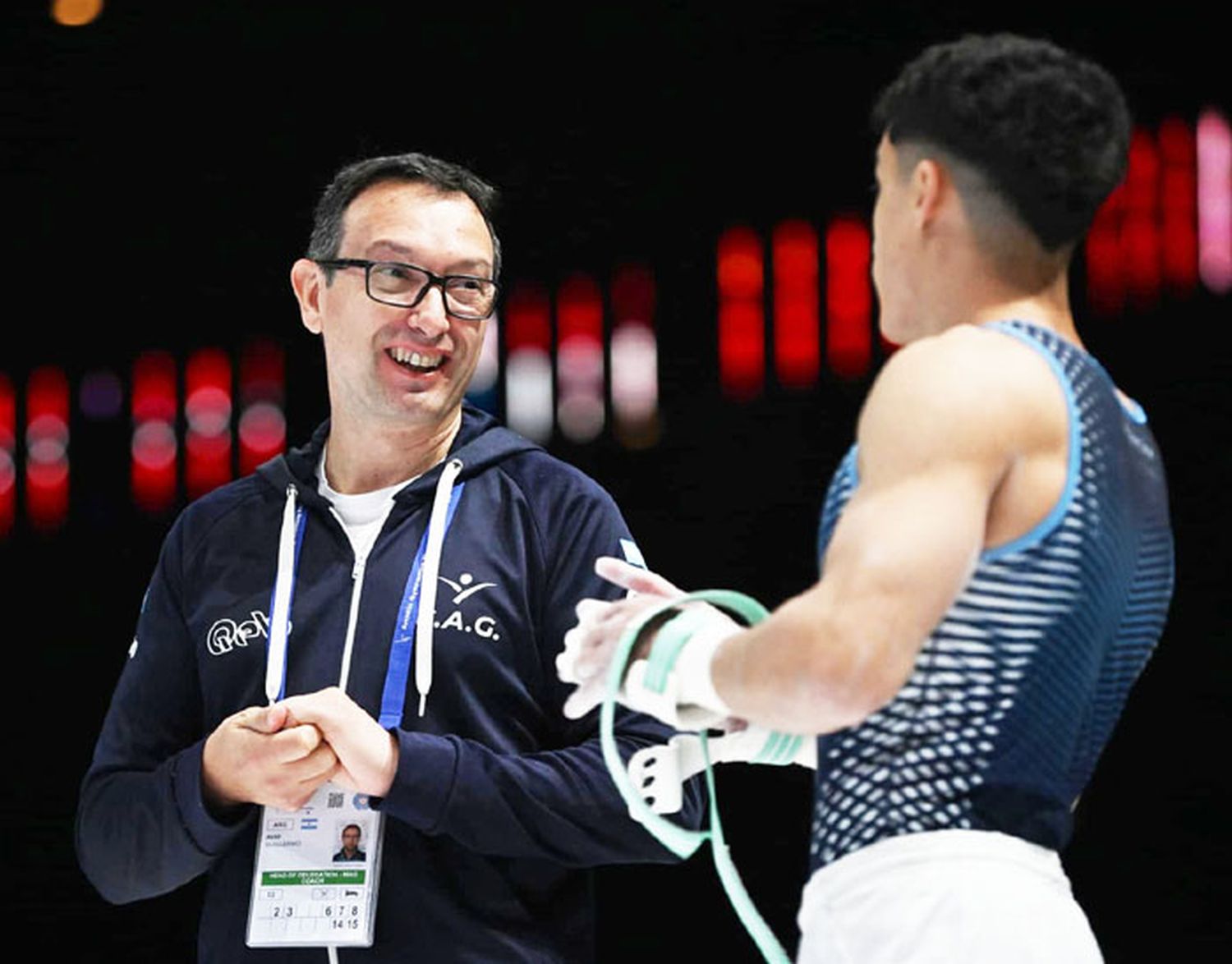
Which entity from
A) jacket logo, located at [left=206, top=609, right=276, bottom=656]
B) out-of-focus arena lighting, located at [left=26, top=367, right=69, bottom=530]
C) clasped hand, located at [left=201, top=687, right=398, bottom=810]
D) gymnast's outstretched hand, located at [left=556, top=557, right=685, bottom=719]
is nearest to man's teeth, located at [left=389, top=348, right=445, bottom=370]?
jacket logo, located at [left=206, top=609, right=276, bottom=656]

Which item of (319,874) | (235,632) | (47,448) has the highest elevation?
(47,448)

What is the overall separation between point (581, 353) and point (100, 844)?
2153mm

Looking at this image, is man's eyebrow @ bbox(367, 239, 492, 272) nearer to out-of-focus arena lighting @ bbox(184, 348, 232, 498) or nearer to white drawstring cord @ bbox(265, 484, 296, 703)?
white drawstring cord @ bbox(265, 484, 296, 703)

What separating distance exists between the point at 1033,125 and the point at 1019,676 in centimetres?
50

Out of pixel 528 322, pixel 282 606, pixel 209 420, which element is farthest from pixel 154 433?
pixel 282 606

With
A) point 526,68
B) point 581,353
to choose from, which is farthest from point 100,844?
point 526,68

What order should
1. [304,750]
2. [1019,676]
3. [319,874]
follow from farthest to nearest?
[319,874], [304,750], [1019,676]

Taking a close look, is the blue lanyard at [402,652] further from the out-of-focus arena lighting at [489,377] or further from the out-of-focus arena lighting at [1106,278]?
the out-of-focus arena lighting at [1106,278]

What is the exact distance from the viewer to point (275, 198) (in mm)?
4613

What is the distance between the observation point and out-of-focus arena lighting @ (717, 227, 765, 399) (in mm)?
4434

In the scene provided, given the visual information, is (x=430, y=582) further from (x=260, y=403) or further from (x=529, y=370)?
(x=260, y=403)

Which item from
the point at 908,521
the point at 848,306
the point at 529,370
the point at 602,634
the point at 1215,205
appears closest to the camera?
the point at 908,521

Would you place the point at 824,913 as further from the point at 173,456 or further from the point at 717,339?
the point at 173,456

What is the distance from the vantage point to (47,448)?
4684 millimetres
